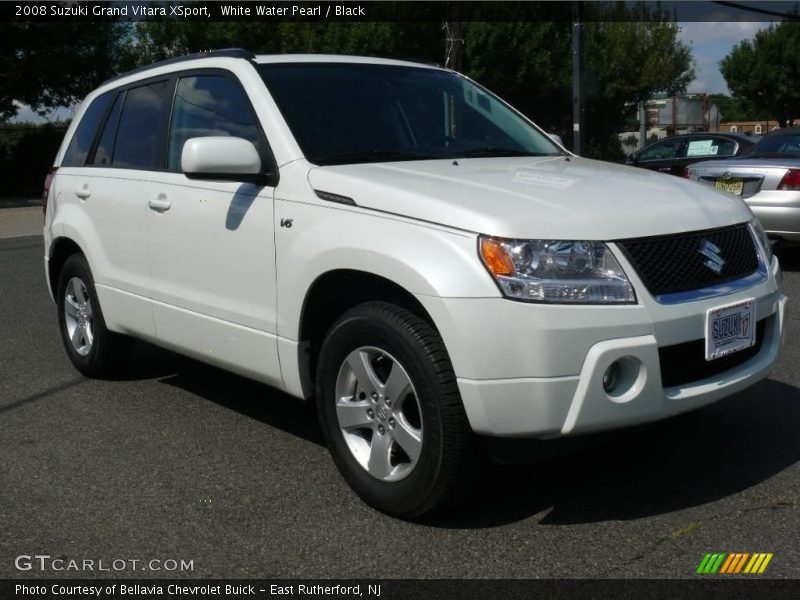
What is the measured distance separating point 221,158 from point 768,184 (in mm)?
6862

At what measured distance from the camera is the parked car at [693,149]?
1370 cm

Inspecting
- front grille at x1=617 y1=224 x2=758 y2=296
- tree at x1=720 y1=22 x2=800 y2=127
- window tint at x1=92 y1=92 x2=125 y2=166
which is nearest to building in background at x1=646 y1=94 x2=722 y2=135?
tree at x1=720 y1=22 x2=800 y2=127

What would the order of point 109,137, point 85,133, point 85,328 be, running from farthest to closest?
point 85,133 → point 85,328 → point 109,137

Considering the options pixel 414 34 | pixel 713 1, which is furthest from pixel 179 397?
pixel 414 34

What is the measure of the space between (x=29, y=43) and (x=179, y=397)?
26.7 metres

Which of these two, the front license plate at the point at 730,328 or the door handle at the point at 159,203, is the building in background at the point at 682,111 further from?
the front license plate at the point at 730,328

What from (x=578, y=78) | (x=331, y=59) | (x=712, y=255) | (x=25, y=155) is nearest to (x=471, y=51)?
(x=25, y=155)

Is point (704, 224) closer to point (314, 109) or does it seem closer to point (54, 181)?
point (314, 109)

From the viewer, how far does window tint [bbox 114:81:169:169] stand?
526 centimetres

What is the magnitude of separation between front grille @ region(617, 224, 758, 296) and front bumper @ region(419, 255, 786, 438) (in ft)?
0.33

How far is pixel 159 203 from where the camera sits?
4.95m

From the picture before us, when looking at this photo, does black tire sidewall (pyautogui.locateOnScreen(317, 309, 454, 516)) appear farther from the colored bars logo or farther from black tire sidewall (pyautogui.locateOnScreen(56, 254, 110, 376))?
black tire sidewall (pyautogui.locateOnScreen(56, 254, 110, 376))

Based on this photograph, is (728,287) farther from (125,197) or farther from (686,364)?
(125,197)

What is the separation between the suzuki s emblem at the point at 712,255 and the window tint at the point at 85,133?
146 inches
